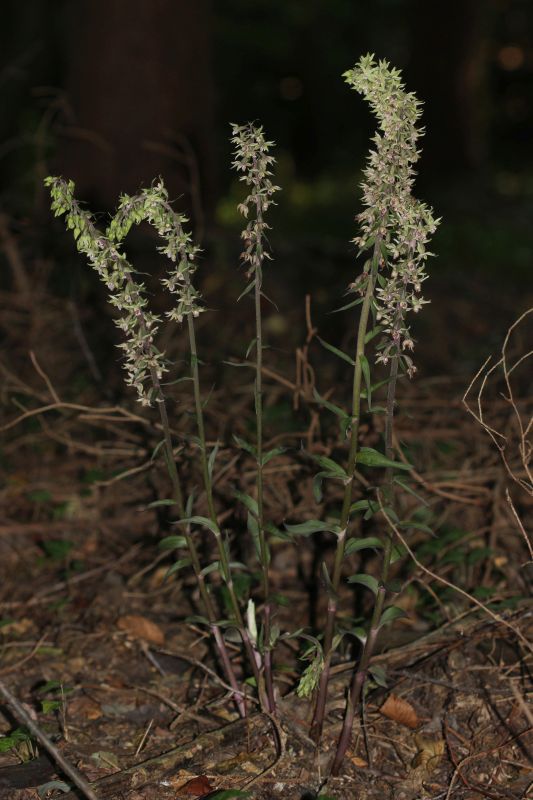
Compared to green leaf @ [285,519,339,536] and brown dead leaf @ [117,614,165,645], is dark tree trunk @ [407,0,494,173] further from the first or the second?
green leaf @ [285,519,339,536]

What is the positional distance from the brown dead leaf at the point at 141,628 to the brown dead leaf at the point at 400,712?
91cm

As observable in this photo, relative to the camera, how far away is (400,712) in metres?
A: 2.74

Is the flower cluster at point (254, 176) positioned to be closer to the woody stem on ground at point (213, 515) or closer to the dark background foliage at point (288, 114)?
the woody stem on ground at point (213, 515)

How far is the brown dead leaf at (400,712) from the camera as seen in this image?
2730mm

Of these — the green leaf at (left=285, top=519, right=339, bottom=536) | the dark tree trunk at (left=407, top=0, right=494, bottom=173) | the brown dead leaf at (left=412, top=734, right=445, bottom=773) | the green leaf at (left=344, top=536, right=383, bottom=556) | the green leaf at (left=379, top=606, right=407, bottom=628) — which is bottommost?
the dark tree trunk at (left=407, top=0, right=494, bottom=173)

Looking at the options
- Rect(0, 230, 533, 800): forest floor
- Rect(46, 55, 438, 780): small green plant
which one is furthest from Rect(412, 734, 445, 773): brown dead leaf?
Rect(46, 55, 438, 780): small green plant

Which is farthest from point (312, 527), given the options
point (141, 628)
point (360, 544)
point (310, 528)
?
point (141, 628)

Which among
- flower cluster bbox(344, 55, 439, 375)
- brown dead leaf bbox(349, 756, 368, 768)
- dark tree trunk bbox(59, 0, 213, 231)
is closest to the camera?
flower cluster bbox(344, 55, 439, 375)

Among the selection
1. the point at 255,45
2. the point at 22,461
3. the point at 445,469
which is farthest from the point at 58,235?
the point at 255,45

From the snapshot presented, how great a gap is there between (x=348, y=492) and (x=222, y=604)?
122cm

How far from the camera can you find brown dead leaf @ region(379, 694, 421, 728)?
2.73 meters

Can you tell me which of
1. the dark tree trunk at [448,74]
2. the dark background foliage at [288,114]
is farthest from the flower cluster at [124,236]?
the dark tree trunk at [448,74]

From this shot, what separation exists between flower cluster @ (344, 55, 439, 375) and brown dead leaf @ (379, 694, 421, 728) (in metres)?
1.14

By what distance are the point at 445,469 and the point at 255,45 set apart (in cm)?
1449
